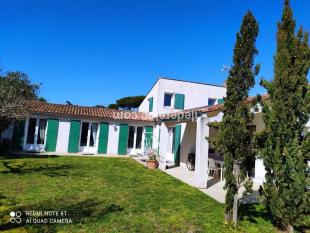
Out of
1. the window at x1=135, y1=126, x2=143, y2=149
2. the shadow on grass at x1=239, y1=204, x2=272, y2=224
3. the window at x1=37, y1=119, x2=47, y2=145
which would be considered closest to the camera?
the shadow on grass at x1=239, y1=204, x2=272, y2=224

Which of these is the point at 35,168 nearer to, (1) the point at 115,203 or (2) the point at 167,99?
(1) the point at 115,203

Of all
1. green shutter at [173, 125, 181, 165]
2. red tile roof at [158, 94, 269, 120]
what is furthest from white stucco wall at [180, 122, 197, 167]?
red tile roof at [158, 94, 269, 120]

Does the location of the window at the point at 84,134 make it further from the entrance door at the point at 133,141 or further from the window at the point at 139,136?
the window at the point at 139,136

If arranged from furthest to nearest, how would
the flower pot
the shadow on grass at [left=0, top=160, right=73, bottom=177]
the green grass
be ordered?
the flower pot
the shadow on grass at [left=0, top=160, right=73, bottom=177]
the green grass

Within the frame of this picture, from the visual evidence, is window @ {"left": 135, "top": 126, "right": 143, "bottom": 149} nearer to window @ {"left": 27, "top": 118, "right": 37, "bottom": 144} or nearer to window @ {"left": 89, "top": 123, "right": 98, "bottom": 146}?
window @ {"left": 89, "top": 123, "right": 98, "bottom": 146}

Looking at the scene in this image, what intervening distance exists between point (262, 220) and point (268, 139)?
2375 mm

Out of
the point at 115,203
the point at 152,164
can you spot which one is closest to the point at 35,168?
the point at 152,164

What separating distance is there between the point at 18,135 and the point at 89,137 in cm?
516

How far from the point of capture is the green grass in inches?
226

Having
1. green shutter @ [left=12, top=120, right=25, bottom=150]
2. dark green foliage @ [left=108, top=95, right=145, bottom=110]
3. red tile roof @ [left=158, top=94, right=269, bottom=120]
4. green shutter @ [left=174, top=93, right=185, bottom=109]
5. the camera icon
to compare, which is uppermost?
dark green foliage @ [left=108, top=95, right=145, bottom=110]

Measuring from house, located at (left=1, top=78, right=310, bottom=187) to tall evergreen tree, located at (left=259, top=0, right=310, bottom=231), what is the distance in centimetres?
931

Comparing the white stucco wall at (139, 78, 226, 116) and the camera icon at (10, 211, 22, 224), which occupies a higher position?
the white stucco wall at (139, 78, 226, 116)

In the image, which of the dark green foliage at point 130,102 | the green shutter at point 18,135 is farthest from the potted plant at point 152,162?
the dark green foliage at point 130,102

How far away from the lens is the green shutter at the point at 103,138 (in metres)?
19.8
